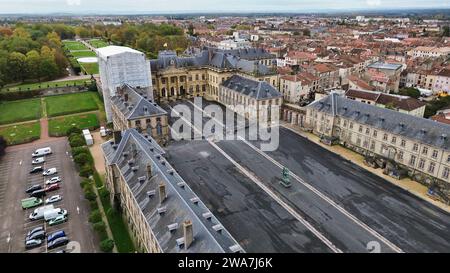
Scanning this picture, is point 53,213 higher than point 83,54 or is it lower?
lower

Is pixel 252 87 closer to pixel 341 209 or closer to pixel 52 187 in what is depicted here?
pixel 341 209

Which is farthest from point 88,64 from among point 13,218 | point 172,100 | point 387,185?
point 387,185

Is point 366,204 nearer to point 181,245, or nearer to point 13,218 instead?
point 181,245

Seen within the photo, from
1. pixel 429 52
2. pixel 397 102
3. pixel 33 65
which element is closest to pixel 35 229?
pixel 397 102

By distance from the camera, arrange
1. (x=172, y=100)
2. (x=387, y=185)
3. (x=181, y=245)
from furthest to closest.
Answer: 1. (x=172, y=100)
2. (x=387, y=185)
3. (x=181, y=245)

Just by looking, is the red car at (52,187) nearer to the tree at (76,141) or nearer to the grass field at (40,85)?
the tree at (76,141)

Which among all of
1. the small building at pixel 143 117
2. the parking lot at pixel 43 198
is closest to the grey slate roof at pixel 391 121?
the small building at pixel 143 117
